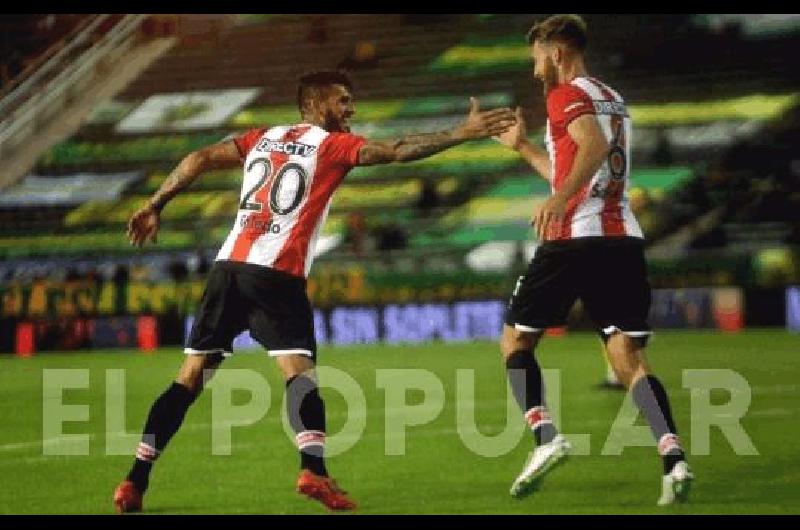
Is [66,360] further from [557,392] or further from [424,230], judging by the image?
[557,392]

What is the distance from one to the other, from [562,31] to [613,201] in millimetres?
731

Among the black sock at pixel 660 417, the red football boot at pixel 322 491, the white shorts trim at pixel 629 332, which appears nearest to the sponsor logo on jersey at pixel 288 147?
the red football boot at pixel 322 491

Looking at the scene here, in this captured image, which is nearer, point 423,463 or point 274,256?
point 274,256

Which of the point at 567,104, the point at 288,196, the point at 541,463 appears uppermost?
the point at 567,104

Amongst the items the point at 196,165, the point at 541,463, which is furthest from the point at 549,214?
the point at 196,165

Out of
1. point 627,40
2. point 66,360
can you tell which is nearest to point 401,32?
point 627,40

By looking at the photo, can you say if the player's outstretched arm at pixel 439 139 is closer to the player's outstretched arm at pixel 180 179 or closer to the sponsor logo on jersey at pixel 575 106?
the sponsor logo on jersey at pixel 575 106

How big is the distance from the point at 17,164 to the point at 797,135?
12036 millimetres

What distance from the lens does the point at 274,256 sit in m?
6.23

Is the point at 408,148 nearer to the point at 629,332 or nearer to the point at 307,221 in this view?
the point at 307,221

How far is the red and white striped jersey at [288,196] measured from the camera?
6238 millimetres

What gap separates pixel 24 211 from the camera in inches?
915

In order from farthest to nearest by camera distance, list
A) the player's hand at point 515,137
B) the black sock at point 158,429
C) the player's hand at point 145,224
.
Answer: the player's hand at point 515,137, the player's hand at point 145,224, the black sock at point 158,429

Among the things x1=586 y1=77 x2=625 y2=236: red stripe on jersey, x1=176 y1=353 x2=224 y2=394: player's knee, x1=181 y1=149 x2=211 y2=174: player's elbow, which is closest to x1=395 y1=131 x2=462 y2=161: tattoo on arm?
x1=586 y1=77 x2=625 y2=236: red stripe on jersey
